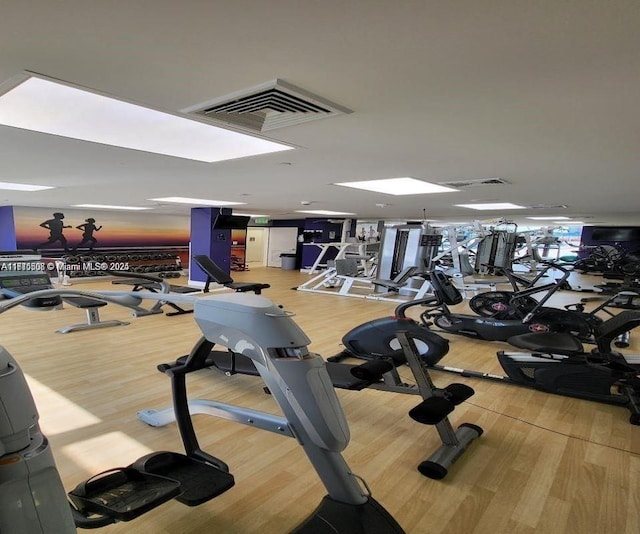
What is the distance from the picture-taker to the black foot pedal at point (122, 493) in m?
1.18

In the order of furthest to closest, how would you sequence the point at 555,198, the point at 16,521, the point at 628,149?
the point at 555,198 < the point at 628,149 < the point at 16,521

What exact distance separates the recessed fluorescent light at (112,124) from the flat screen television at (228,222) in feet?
17.0

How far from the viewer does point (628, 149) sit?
2.55 meters

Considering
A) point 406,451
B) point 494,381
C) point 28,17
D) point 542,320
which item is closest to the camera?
point 28,17

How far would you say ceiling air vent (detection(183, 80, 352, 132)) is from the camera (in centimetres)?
164

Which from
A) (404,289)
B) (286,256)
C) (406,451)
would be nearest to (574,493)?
(406,451)

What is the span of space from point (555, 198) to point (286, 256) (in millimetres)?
9035

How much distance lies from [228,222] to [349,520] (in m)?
7.57

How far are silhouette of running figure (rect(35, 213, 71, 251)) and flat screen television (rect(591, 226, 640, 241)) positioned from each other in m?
17.9

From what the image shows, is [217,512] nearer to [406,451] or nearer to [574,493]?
[406,451]

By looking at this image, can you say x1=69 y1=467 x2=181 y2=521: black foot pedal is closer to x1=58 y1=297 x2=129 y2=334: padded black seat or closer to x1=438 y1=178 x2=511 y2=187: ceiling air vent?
x1=58 y1=297 x2=129 y2=334: padded black seat

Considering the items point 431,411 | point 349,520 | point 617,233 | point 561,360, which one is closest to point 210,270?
point 431,411

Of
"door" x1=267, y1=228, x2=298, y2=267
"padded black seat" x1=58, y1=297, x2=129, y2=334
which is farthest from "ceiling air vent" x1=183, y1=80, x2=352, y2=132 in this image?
"door" x1=267, y1=228, x2=298, y2=267

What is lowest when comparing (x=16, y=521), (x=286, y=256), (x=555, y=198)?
(x=286, y=256)
